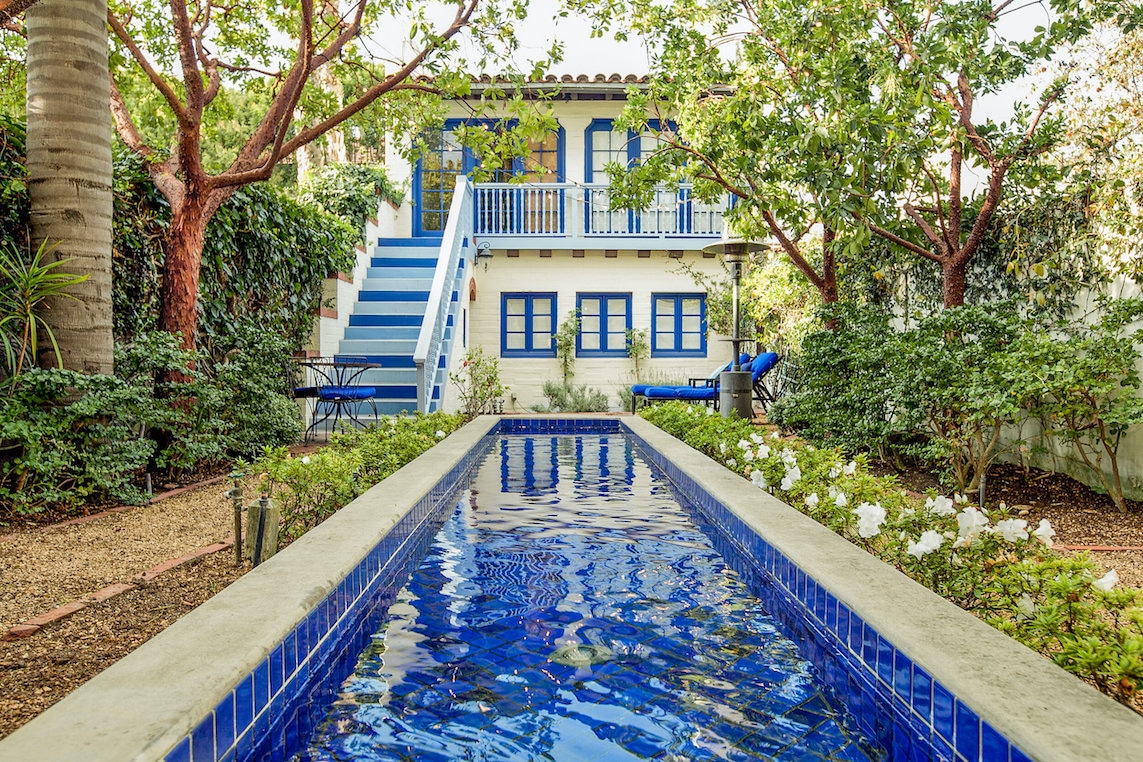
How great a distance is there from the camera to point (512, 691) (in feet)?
8.20

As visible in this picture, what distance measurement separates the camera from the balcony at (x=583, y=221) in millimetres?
14883

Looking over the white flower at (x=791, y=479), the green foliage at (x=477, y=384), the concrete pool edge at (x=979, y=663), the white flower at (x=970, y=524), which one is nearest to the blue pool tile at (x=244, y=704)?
the concrete pool edge at (x=979, y=663)

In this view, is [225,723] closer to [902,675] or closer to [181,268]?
[902,675]

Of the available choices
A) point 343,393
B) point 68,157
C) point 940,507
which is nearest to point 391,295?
point 343,393

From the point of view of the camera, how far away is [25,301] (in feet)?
16.0

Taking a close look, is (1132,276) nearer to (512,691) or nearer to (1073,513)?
(1073,513)

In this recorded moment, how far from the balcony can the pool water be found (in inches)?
426

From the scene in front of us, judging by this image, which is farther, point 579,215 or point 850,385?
point 579,215

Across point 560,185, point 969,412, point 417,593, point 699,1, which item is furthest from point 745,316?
point 417,593

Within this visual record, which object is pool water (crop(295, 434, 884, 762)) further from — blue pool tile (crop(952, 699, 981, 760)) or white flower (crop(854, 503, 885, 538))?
white flower (crop(854, 503, 885, 538))

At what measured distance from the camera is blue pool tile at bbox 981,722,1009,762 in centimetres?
173

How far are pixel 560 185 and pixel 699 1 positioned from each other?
244 inches

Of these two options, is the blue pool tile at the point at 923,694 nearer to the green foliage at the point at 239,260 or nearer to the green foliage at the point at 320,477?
the green foliage at the point at 320,477

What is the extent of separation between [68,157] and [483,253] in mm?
9186
